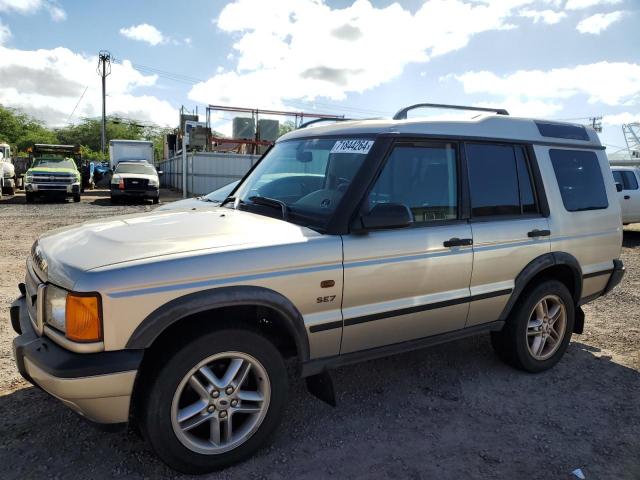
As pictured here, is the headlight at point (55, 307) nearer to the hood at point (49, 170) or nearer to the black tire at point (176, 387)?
the black tire at point (176, 387)

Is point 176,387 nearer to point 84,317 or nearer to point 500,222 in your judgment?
point 84,317

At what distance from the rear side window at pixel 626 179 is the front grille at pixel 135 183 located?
16.0 meters

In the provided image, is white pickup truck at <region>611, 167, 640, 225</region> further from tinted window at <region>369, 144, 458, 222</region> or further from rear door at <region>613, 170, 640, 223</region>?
tinted window at <region>369, 144, 458, 222</region>

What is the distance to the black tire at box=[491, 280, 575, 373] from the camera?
3859 millimetres

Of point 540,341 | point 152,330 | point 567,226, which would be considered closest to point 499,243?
point 567,226

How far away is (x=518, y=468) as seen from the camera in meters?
2.80

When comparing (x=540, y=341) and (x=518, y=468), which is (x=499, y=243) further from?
(x=518, y=468)

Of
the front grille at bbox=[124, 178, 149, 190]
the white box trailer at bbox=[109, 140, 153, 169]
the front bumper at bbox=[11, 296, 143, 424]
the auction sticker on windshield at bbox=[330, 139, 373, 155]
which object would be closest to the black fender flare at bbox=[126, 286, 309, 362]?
the front bumper at bbox=[11, 296, 143, 424]

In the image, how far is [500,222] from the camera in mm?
3572

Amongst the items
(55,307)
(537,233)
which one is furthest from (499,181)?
(55,307)

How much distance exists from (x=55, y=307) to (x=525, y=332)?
11.0ft

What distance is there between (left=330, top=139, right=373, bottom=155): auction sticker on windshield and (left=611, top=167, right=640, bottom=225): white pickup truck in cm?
1130

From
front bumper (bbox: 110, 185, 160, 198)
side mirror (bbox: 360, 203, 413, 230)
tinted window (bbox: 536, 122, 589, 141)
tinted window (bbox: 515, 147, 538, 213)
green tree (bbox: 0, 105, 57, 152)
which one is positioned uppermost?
green tree (bbox: 0, 105, 57, 152)

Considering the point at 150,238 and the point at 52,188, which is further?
the point at 52,188
